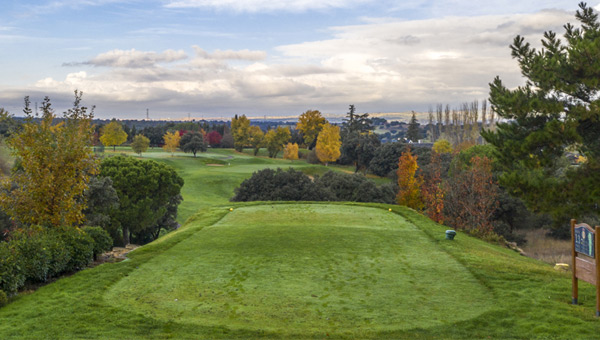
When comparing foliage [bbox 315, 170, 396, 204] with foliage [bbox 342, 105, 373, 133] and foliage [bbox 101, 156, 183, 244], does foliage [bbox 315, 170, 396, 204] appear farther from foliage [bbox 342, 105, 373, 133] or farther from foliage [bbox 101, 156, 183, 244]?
foliage [bbox 342, 105, 373, 133]

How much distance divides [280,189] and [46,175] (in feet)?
79.8

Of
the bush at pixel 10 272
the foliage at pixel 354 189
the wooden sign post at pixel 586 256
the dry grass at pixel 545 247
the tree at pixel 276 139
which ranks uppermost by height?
the tree at pixel 276 139

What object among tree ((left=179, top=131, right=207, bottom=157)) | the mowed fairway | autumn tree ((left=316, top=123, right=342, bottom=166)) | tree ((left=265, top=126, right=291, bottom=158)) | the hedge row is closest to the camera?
the mowed fairway

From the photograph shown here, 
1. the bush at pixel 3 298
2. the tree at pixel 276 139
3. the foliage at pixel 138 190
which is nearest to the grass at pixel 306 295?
the bush at pixel 3 298

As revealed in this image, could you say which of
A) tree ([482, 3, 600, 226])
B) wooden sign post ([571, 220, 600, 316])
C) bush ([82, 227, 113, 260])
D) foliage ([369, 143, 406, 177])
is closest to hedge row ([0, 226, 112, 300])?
bush ([82, 227, 113, 260])

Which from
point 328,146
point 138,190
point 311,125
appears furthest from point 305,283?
point 311,125

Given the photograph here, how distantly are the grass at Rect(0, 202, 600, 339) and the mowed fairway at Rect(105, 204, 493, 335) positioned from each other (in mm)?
37

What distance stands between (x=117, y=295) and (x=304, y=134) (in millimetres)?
96342

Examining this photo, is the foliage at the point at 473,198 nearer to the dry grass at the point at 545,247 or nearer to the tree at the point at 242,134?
the dry grass at the point at 545,247

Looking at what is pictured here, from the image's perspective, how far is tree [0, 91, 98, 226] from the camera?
14492 mm

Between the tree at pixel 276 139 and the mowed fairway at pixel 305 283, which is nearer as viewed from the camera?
the mowed fairway at pixel 305 283

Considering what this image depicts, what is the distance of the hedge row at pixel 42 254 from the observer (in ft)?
38.9

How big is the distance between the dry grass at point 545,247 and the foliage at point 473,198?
3.24 meters

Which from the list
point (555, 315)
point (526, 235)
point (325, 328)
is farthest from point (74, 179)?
point (526, 235)
